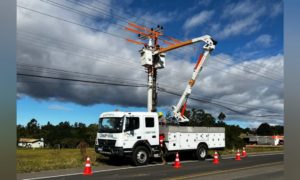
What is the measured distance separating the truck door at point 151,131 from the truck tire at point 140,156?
629 mm

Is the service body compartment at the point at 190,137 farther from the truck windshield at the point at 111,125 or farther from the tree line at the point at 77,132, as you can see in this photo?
the tree line at the point at 77,132

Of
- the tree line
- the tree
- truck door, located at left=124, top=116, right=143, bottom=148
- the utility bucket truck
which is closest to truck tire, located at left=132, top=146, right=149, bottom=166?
the utility bucket truck

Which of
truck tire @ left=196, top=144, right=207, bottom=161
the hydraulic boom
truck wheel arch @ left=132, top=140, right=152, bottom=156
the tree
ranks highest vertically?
the hydraulic boom

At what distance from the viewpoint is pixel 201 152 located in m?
21.4

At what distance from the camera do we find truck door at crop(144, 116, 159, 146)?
18766 mm

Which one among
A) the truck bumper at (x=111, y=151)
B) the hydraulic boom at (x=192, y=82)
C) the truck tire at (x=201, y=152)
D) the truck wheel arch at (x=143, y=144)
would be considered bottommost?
the truck tire at (x=201, y=152)

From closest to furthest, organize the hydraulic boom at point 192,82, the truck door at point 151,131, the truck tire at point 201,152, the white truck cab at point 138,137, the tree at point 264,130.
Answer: the white truck cab at point 138,137 < the truck door at point 151,131 < the truck tire at point 201,152 < the hydraulic boom at point 192,82 < the tree at point 264,130

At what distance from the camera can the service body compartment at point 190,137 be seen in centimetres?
1989

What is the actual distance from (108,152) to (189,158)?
6799 millimetres

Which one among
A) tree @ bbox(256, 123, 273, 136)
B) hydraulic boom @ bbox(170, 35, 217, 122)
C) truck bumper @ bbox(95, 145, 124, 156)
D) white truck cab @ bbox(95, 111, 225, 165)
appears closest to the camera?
truck bumper @ bbox(95, 145, 124, 156)

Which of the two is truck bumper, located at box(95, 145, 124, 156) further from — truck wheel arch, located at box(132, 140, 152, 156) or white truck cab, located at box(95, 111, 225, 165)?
truck wheel arch, located at box(132, 140, 152, 156)

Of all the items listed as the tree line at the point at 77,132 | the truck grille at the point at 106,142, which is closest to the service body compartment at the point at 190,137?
the truck grille at the point at 106,142
